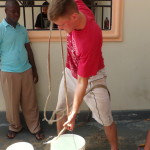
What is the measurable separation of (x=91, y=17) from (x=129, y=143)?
4.65ft

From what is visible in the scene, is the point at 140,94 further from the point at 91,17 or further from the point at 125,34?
the point at 91,17

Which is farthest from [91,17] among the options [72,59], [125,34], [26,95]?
[26,95]

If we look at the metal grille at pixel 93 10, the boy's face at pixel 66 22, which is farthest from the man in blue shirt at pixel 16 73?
the boy's face at pixel 66 22

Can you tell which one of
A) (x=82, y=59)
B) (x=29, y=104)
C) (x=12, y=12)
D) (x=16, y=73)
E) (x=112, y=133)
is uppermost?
(x=12, y=12)

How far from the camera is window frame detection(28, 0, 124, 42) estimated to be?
2717 mm

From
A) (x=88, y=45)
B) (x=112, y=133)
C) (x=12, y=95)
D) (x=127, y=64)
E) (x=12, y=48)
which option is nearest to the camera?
(x=88, y=45)

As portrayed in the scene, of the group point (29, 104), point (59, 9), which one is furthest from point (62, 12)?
point (29, 104)

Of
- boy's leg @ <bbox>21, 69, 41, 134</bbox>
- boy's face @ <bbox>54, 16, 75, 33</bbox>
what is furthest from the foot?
boy's face @ <bbox>54, 16, 75, 33</bbox>

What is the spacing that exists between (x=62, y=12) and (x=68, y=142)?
111cm

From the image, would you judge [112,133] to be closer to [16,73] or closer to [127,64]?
[127,64]

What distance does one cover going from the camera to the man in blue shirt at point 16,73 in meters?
2.50

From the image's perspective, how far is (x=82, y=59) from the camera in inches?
72.4

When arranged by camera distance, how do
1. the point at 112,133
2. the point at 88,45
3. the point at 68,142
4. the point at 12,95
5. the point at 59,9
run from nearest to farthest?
1. the point at 59,9
2. the point at 88,45
3. the point at 68,142
4. the point at 112,133
5. the point at 12,95

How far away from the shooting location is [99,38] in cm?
183
